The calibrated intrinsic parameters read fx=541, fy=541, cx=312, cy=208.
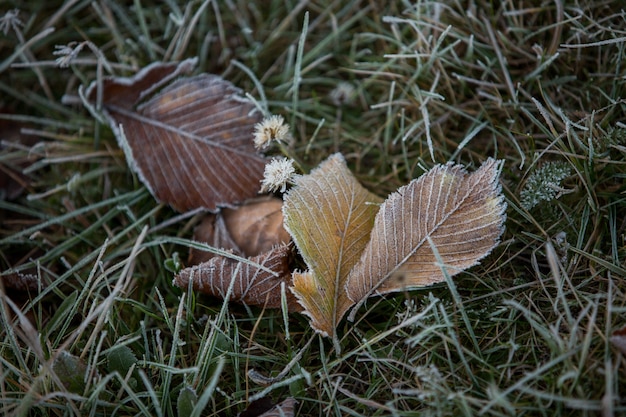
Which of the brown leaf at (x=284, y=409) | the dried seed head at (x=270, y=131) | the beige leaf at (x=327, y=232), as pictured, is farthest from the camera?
the dried seed head at (x=270, y=131)

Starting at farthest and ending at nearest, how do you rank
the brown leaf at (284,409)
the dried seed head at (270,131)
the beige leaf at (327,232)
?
the dried seed head at (270,131) < the beige leaf at (327,232) < the brown leaf at (284,409)

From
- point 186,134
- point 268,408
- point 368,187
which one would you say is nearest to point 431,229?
point 368,187

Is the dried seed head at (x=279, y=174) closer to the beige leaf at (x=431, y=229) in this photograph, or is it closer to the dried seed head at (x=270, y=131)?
the dried seed head at (x=270, y=131)

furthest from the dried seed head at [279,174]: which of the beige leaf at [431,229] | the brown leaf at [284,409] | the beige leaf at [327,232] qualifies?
the brown leaf at [284,409]

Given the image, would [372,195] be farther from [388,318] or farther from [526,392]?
[526,392]

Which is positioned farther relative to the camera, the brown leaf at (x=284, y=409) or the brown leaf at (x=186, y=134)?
the brown leaf at (x=186, y=134)

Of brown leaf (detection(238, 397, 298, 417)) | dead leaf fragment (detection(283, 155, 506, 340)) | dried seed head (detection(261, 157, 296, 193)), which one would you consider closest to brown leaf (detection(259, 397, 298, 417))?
brown leaf (detection(238, 397, 298, 417))

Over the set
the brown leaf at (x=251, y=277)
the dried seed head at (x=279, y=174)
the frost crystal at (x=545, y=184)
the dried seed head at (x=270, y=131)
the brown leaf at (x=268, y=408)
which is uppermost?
the dried seed head at (x=270, y=131)
